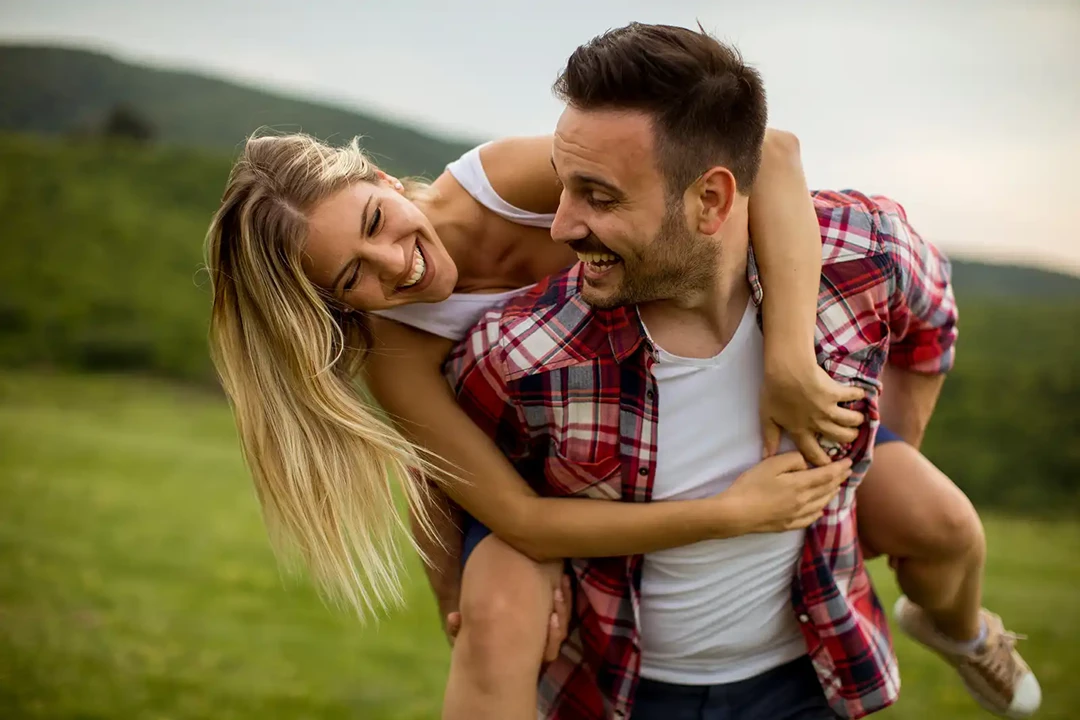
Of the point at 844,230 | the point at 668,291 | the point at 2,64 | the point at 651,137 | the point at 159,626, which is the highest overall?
the point at 651,137

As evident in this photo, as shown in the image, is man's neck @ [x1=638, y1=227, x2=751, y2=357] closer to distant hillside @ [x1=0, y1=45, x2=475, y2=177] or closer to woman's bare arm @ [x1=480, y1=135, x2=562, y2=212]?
woman's bare arm @ [x1=480, y1=135, x2=562, y2=212]

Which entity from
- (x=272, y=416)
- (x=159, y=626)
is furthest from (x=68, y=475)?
(x=272, y=416)

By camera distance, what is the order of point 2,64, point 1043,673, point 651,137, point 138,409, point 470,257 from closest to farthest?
point 651,137 → point 470,257 → point 1043,673 → point 138,409 → point 2,64

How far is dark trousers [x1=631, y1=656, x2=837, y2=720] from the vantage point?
2309 millimetres

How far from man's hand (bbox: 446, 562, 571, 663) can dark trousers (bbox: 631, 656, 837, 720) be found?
0.25 meters

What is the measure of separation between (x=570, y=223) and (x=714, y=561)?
78 centimetres

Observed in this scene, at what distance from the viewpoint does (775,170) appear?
2.13 meters

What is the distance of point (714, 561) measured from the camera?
2238 mm

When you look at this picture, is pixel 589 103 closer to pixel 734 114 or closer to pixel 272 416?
pixel 734 114

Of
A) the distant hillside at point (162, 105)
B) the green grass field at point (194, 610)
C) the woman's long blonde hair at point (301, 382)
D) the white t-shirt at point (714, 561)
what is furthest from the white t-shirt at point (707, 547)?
the distant hillside at point (162, 105)

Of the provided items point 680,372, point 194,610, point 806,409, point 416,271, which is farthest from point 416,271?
point 194,610

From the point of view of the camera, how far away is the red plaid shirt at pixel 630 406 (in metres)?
2.11

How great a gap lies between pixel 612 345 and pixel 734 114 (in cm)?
49

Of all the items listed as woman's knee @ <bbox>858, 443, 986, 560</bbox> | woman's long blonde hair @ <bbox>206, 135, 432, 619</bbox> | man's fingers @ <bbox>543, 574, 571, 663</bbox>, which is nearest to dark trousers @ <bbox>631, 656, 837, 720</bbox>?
man's fingers @ <bbox>543, 574, 571, 663</bbox>
